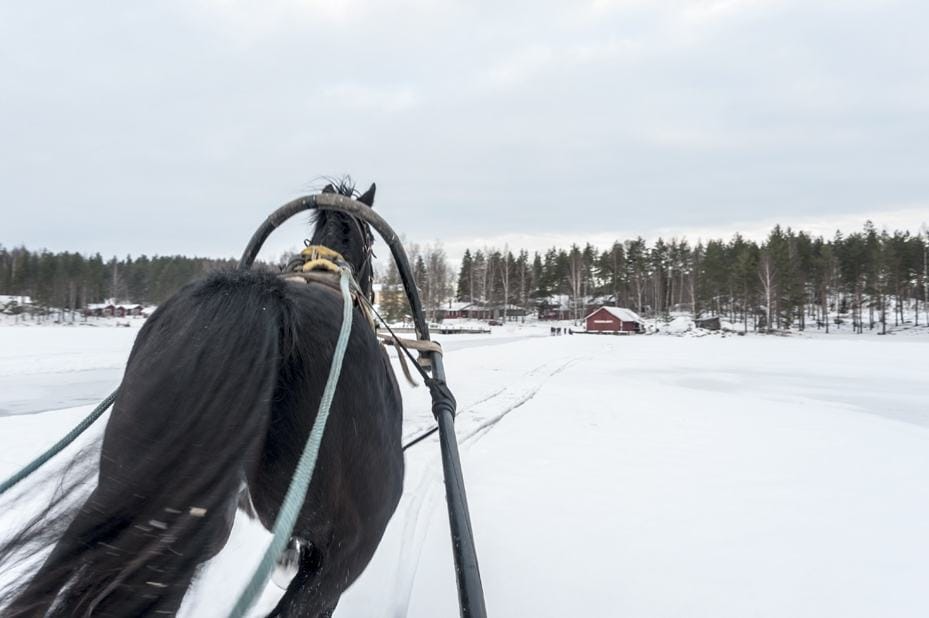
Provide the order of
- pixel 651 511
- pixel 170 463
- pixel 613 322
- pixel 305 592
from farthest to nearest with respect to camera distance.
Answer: pixel 613 322 → pixel 651 511 → pixel 305 592 → pixel 170 463

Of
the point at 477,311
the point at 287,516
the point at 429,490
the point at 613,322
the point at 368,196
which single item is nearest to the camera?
the point at 287,516

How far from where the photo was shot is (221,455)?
1036mm

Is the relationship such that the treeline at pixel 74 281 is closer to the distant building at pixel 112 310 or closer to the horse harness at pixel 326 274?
the distant building at pixel 112 310

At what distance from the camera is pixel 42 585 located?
2.98 ft

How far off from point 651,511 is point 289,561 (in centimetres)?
241

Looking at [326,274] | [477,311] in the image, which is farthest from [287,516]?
[477,311]

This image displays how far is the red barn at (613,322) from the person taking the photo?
4334 centimetres

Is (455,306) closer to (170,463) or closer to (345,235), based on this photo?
(345,235)

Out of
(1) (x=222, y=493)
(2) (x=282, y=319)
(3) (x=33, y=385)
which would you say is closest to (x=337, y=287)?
(2) (x=282, y=319)

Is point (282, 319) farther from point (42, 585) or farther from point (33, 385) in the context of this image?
point (33, 385)

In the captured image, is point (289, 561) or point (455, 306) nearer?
point (289, 561)

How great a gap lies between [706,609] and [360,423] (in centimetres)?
178

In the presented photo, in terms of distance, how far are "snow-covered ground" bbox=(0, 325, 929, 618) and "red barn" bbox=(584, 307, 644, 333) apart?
121ft

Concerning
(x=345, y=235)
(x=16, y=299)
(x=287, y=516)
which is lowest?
(x=287, y=516)
